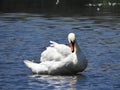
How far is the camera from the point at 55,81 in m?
19.6

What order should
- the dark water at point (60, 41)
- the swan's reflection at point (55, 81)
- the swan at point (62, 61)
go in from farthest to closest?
1. the swan at point (62, 61)
2. the dark water at point (60, 41)
3. the swan's reflection at point (55, 81)

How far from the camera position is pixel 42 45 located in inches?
1149

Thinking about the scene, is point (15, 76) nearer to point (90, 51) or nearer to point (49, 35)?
point (90, 51)

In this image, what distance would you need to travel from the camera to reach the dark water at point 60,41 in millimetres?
18984

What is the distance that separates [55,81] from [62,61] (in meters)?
1.15

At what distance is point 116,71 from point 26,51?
6.07 meters

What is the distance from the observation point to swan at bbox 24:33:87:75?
20453 millimetres

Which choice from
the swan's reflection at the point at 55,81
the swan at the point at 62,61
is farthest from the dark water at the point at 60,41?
the swan at the point at 62,61

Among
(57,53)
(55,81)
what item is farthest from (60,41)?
(55,81)

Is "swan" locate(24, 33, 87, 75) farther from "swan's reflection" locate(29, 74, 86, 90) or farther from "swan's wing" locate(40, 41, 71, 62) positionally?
"swan's reflection" locate(29, 74, 86, 90)

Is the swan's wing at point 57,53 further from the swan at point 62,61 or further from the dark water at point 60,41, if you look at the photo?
the dark water at point 60,41

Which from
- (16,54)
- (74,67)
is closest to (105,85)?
(74,67)

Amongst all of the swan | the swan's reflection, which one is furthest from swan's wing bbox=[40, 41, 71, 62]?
the swan's reflection

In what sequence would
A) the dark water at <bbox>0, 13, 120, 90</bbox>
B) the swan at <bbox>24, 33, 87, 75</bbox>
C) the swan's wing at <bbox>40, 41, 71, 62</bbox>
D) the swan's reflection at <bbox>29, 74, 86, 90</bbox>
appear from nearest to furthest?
the swan's reflection at <bbox>29, 74, 86, 90</bbox>, the dark water at <bbox>0, 13, 120, 90</bbox>, the swan at <bbox>24, 33, 87, 75</bbox>, the swan's wing at <bbox>40, 41, 71, 62</bbox>
